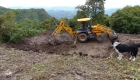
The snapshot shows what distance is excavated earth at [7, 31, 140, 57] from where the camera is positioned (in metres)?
13.0

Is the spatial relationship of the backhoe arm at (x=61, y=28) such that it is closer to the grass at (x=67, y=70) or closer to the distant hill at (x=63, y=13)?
the distant hill at (x=63, y=13)

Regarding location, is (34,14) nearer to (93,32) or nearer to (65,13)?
(93,32)

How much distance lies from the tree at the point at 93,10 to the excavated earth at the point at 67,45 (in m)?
5.13

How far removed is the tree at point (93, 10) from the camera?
19266mm

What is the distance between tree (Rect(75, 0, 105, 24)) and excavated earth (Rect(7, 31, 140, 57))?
5130 mm

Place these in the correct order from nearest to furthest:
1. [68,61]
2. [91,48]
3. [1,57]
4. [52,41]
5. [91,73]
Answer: [91,73] → [68,61] → [1,57] → [91,48] → [52,41]

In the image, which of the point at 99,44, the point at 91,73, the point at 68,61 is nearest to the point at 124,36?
the point at 99,44

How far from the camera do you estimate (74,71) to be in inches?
224

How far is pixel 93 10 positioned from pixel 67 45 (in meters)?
6.52

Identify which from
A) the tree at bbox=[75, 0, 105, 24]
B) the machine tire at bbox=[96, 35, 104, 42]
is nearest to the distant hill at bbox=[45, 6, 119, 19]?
the tree at bbox=[75, 0, 105, 24]

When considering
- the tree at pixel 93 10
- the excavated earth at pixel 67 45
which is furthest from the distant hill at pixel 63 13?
the excavated earth at pixel 67 45

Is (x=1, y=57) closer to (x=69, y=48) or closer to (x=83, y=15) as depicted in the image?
(x=69, y=48)

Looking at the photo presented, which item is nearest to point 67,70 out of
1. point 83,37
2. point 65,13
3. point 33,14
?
point 83,37

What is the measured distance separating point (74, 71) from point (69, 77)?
36cm
